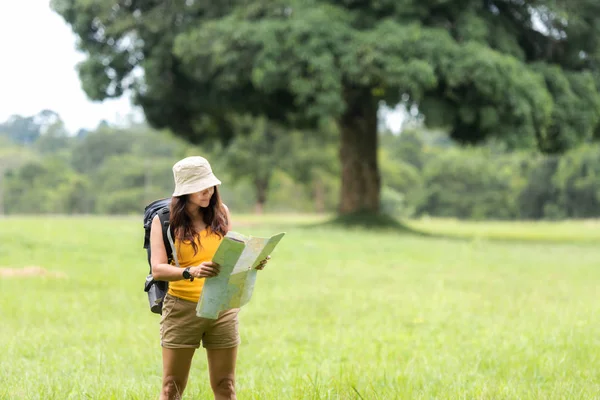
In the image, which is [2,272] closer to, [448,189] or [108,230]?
[108,230]

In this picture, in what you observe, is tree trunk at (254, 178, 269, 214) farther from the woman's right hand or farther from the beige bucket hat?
the woman's right hand

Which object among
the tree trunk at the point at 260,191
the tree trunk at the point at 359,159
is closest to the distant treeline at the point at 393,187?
the tree trunk at the point at 260,191

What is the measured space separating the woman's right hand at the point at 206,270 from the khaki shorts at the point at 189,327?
308mm

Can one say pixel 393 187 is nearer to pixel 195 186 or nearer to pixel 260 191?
pixel 260 191

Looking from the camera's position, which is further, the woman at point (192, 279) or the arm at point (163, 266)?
the woman at point (192, 279)

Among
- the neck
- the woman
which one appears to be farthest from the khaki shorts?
the neck

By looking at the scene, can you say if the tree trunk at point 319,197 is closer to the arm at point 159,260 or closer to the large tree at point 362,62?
the large tree at point 362,62

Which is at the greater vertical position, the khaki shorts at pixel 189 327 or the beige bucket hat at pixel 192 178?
the beige bucket hat at pixel 192 178

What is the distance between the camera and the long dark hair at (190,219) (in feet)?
13.0

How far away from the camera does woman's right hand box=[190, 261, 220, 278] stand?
3.76 m

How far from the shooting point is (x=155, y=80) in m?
23.2

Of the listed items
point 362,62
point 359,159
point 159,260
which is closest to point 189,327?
point 159,260

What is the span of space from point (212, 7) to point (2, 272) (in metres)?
12.8

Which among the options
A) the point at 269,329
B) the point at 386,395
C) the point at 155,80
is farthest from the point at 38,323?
the point at 155,80
